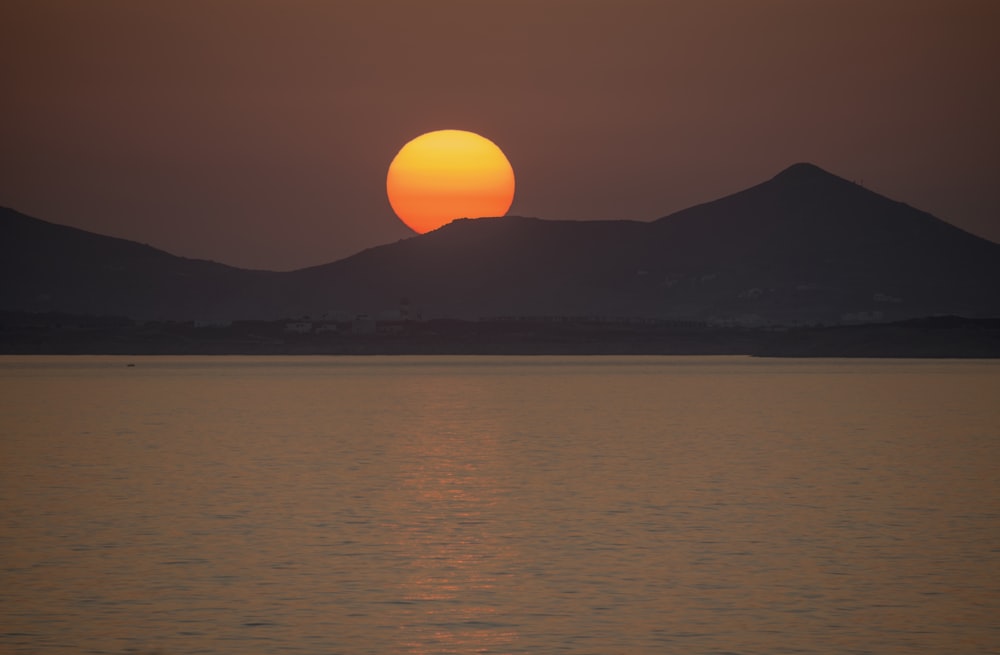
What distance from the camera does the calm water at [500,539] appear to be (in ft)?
84.8

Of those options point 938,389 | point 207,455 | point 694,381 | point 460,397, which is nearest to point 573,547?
point 207,455

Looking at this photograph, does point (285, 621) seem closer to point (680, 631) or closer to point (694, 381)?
point (680, 631)

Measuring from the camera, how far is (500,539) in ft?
120

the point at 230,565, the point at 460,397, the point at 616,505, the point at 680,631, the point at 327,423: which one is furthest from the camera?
the point at 460,397

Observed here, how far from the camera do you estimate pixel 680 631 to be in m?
25.8

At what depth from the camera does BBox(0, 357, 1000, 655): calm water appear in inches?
1017

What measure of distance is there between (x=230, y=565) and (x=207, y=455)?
30.7m

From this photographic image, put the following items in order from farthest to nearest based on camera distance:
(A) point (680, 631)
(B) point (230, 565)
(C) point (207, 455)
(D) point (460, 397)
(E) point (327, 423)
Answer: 1. (D) point (460, 397)
2. (E) point (327, 423)
3. (C) point (207, 455)
4. (B) point (230, 565)
5. (A) point (680, 631)

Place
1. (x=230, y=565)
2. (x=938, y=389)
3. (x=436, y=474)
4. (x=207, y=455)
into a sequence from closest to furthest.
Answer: (x=230, y=565), (x=436, y=474), (x=207, y=455), (x=938, y=389)

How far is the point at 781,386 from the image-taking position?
151 m

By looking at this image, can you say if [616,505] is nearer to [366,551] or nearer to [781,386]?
[366,551]

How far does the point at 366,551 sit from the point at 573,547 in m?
4.70

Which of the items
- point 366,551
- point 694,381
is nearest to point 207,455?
point 366,551

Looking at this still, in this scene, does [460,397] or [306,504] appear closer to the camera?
[306,504]
